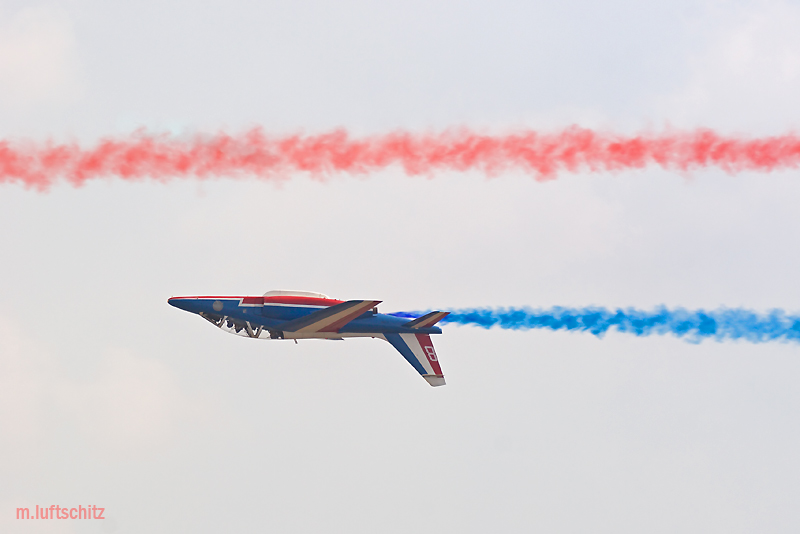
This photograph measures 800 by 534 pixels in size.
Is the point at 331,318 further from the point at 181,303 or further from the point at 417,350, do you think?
the point at 181,303

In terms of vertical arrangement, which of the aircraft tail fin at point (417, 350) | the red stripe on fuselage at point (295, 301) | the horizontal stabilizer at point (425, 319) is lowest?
the aircraft tail fin at point (417, 350)

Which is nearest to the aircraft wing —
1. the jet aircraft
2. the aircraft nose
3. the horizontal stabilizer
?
the jet aircraft

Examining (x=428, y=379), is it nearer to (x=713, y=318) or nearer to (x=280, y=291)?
(x=280, y=291)

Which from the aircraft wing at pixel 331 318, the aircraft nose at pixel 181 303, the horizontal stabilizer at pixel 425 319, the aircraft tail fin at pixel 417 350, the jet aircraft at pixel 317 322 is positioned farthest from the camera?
the aircraft nose at pixel 181 303

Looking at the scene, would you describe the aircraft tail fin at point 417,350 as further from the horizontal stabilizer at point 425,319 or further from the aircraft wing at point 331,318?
the aircraft wing at point 331,318

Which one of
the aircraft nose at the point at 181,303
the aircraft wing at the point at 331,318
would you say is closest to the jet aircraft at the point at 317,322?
the aircraft wing at the point at 331,318

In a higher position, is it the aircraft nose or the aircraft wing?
the aircraft nose

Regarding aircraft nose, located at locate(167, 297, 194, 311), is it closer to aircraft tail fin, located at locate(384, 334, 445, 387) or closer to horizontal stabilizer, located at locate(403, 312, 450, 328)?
aircraft tail fin, located at locate(384, 334, 445, 387)

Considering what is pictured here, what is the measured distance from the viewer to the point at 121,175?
2185 inches

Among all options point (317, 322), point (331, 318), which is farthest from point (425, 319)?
point (317, 322)

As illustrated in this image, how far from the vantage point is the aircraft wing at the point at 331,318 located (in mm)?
55031

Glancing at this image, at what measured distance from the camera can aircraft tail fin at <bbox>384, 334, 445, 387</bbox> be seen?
5666 centimetres

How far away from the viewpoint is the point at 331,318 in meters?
55.5

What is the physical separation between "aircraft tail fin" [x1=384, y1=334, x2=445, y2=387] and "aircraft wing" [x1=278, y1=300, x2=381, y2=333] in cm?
239
